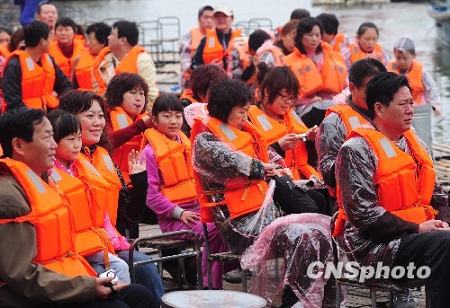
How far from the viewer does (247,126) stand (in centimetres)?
831

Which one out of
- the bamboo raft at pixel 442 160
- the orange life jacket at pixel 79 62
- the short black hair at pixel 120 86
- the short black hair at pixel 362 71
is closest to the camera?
the short black hair at pixel 362 71

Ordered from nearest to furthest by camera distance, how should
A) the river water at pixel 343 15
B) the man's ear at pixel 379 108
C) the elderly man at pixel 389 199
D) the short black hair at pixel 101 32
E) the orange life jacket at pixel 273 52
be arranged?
the elderly man at pixel 389 199 < the man's ear at pixel 379 108 < the orange life jacket at pixel 273 52 < the short black hair at pixel 101 32 < the river water at pixel 343 15

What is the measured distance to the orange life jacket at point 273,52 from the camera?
41.2ft

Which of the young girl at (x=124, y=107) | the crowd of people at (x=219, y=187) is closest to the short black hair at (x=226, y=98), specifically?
the crowd of people at (x=219, y=187)

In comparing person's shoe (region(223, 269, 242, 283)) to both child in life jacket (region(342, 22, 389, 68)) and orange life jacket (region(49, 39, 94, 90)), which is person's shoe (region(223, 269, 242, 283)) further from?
child in life jacket (region(342, 22, 389, 68))

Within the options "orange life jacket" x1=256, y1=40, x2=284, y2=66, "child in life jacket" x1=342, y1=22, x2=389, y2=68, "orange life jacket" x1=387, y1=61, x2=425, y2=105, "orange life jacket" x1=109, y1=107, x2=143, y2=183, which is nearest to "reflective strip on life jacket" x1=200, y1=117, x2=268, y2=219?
"orange life jacket" x1=109, y1=107, x2=143, y2=183

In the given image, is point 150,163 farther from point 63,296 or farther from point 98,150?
point 63,296

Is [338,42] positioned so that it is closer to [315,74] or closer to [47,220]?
[315,74]

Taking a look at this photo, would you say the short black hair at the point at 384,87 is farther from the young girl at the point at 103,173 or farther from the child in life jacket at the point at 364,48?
the child in life jacket at the point at 364,48

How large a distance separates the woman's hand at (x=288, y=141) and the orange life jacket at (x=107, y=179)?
1.26m

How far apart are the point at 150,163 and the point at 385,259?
2185 mm

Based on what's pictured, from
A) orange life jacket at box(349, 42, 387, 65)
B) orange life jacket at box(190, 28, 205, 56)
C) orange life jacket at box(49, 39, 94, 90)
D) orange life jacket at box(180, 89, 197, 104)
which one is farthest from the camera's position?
Result: orange life jacket at box(190, 28, 205, 56)

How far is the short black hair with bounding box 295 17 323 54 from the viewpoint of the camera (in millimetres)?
12133

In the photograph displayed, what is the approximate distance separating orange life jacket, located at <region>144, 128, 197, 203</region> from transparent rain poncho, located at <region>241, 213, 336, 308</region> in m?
1.22
